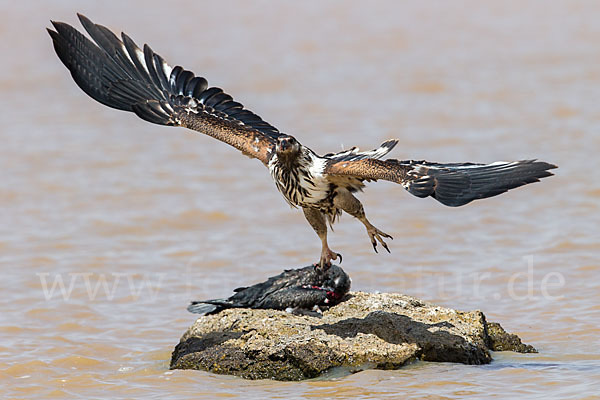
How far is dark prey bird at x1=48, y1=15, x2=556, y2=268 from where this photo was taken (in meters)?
7.84

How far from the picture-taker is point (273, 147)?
9.42m

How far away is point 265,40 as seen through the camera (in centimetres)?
2617

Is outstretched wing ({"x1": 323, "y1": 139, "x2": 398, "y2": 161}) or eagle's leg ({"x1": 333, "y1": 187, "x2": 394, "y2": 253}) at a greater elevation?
outstretched wing ({"x1": 323, "y1": 139, "x2": 398, "y2": 161})

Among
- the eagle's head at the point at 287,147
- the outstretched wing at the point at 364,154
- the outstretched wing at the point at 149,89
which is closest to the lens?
the eagle's head at the point at 287,147

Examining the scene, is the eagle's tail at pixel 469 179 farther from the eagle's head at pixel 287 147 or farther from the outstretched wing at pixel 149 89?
the outstretched wing at pixel 149 89

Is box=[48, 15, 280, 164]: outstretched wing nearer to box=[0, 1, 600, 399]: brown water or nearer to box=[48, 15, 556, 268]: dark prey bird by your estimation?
box=[48, 15, 556, 268]: dark prey bird

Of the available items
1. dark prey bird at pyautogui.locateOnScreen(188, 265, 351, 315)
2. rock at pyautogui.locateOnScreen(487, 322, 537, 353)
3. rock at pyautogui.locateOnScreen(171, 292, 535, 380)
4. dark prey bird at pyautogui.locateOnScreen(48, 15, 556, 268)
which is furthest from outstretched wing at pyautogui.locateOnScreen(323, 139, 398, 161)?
rock at pyautogui.locateOnScreen(487, 322, 537, 353)

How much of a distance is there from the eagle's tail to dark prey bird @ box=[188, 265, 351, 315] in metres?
1.46

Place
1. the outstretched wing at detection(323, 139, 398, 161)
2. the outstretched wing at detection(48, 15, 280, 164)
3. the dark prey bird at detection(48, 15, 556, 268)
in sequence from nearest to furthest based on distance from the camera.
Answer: the dark prey bird at detection(48, 15, 556, 268) < the outstretched wing at detection(323, 139, 398, 161) < the outstretched wing at detection(48, 15, 280, 164)

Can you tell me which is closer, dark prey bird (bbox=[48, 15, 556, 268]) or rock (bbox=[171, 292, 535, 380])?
dark prey bird (bbox=[48, 15, 556, 268])

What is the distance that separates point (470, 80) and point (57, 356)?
564 inches

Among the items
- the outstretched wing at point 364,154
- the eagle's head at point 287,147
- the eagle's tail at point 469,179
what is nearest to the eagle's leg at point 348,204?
the outstretched wing at point 364,154

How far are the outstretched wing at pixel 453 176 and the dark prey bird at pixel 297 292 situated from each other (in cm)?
106

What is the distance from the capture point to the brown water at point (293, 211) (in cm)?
905
